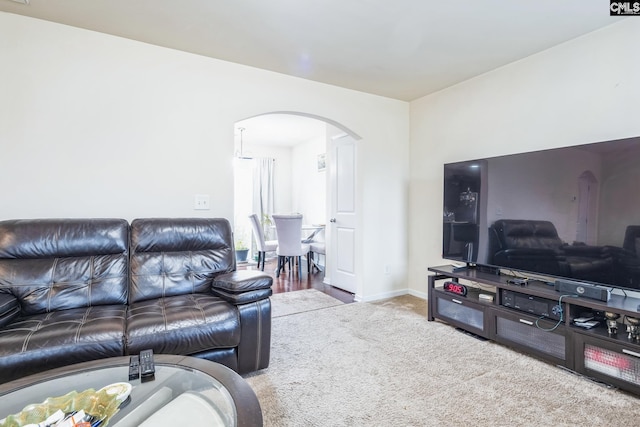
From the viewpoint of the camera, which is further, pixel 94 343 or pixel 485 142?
pixel 485 142

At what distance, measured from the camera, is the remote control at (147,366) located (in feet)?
4.07

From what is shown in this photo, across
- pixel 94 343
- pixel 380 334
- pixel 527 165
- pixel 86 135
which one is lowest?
pixel 380 334

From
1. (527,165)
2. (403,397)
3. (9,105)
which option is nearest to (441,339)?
(403,397)

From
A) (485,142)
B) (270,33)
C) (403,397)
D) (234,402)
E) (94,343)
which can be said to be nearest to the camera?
(234,402)

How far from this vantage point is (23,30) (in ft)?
7.42

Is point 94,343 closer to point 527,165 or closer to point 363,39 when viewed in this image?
point 363,39

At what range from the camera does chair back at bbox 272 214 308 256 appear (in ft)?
15.6

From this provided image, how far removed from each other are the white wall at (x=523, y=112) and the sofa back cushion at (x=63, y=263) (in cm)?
316

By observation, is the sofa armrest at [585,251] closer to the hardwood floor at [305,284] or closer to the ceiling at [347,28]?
the ceiling at [347,28]

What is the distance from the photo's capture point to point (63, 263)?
206cm

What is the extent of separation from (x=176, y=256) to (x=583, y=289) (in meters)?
2.88

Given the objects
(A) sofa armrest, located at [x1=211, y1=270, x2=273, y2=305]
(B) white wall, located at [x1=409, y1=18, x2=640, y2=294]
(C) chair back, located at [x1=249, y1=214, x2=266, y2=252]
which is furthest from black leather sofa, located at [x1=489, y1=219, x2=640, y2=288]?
(C) chair back, located at [x1=249, y1=214, x2=266, y2=252]

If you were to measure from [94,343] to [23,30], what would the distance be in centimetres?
233

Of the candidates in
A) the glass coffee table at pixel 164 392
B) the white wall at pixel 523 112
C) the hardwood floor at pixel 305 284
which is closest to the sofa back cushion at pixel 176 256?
the glass coffee table at pixel 164 392
